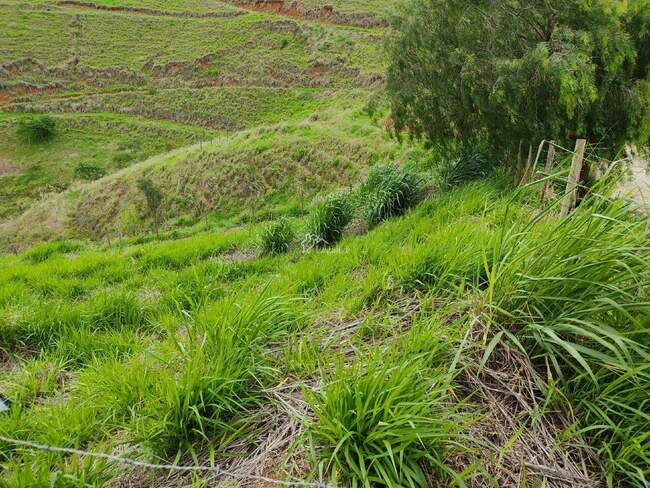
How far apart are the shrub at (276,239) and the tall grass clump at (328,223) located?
1.11ft

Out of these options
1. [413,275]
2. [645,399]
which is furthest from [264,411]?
[645,399]

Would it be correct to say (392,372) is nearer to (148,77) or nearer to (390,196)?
(390,196)

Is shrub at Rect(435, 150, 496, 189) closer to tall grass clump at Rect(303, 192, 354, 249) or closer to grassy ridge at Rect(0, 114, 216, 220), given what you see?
tall grass clump at Rect(303, 192, 354, 249)

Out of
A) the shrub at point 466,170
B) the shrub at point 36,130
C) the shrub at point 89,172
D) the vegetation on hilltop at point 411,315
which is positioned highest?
the vegetation on hilltop at point 411,315

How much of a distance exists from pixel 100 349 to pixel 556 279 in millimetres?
3503

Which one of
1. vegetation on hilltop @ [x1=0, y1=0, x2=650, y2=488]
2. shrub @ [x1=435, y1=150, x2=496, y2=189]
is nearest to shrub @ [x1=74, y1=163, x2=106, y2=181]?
vegetation on hilltop @ [x1=0, y1=0, x2=650, y2=488]

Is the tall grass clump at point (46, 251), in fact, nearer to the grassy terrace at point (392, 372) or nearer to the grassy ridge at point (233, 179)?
the grassy terrace at point (392, 372)

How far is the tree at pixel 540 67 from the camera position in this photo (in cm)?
629

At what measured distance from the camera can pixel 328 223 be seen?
798 cm

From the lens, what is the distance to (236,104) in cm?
3706

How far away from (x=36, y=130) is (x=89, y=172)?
8023 mm

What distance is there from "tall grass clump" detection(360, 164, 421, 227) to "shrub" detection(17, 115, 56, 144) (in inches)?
1366

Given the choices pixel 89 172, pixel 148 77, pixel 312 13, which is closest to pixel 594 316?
pixel 89 172

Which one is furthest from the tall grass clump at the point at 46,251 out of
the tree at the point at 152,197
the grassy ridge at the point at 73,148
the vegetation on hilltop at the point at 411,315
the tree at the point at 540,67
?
the grassy ridge at the point at 73,148
